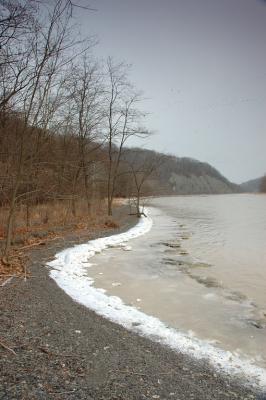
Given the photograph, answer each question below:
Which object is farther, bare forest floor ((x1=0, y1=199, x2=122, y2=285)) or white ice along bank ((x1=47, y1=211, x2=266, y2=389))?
bare forest floor ((x1=0, y1=199, x2=122, y2=285))

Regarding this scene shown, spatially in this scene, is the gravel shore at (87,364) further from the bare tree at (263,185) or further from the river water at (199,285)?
the bare tree at (263,185)

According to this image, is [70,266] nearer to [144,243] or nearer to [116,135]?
[144,243]

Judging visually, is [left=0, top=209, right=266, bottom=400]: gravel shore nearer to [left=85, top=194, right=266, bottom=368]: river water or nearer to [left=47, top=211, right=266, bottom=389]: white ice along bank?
[left=47, top=211, right=266, bottom=389]: white ice along bank

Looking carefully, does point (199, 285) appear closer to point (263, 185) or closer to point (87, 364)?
point (87, 364)

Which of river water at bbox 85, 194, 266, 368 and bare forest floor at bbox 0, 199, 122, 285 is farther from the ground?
bare forest floor at bbox 0, 199, 122, 285

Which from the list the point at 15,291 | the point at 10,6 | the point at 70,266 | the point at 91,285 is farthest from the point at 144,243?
the point at 10,6

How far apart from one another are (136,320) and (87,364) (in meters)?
2.39

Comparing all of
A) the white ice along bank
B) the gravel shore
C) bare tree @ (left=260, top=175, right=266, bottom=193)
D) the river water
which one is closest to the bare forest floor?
the white ice along bank

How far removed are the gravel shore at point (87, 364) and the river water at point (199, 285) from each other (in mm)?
1253

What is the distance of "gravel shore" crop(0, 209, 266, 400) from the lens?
4359 mm

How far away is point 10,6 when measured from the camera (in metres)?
6.59

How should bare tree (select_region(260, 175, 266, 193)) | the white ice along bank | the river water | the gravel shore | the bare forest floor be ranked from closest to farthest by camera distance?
the gravel shore → the white ice along bank → the river water → the bare forest floor → bare tree (select_region(260, 175, 266, 193))

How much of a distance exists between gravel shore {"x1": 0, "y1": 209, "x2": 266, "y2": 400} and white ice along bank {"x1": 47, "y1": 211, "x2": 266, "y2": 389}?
28 cm

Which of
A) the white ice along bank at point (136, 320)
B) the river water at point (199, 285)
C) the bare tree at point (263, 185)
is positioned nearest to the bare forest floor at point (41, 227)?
the white ice along bank at point (136, 320)
